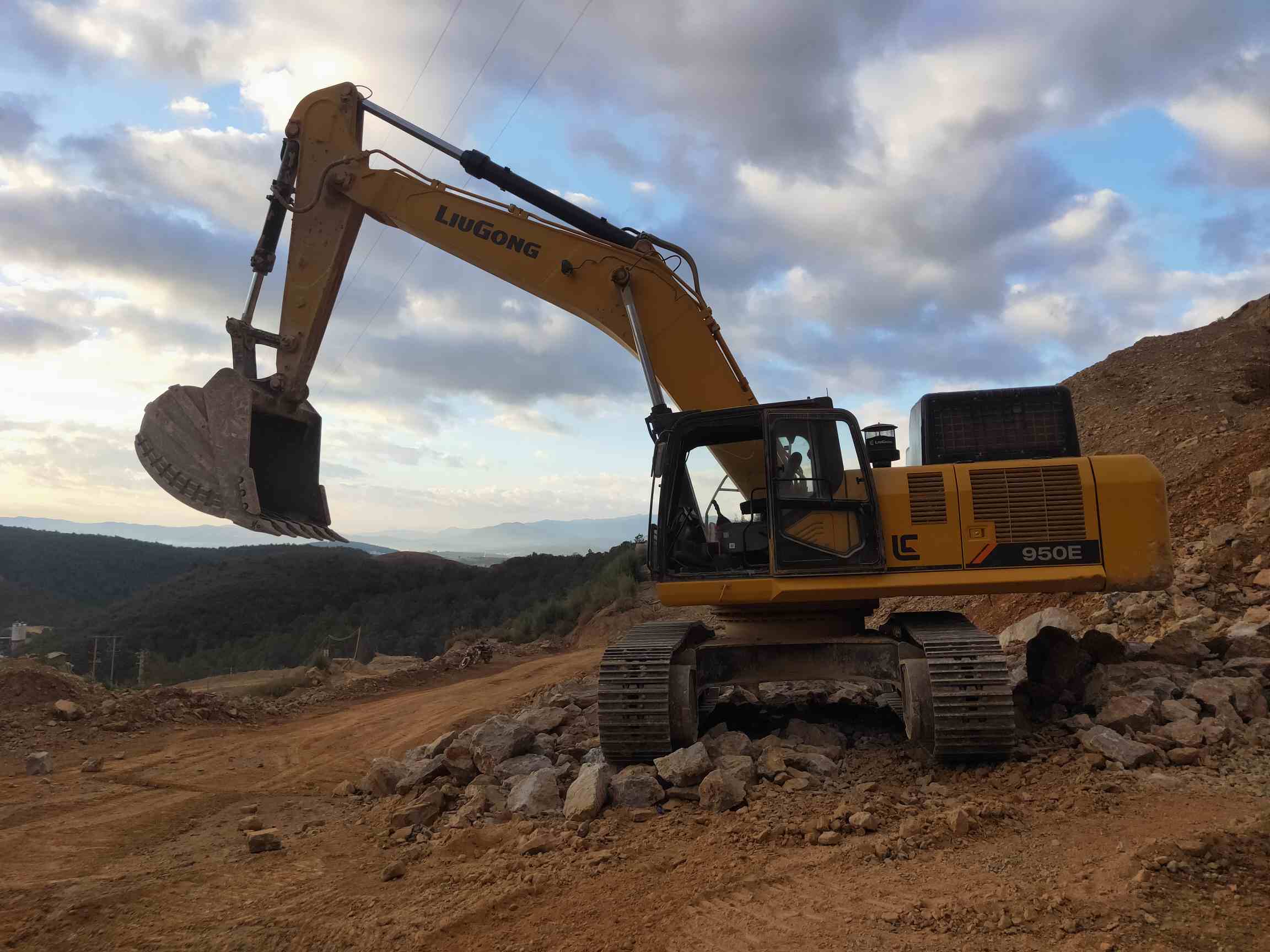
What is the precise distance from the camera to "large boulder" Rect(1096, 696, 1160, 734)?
21.6ft

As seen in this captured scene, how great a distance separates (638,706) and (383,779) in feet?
7.94

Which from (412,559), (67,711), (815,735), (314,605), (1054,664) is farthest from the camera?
(412,559)

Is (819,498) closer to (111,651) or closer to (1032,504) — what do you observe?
(1032,504)

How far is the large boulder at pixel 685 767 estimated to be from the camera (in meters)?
6.11

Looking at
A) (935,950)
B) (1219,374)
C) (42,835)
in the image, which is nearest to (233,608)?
(42,835)

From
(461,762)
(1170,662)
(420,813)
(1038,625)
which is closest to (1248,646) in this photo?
(1170,662)

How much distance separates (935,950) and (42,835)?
639 centimetres

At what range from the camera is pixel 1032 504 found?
683 centimetres

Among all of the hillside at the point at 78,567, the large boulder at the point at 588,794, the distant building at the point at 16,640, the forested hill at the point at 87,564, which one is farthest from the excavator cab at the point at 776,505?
the forested hill at the point at 87,564

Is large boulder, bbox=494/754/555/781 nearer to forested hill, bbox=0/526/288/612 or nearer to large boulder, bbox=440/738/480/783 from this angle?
large boulder, bbox=440/738/480/783

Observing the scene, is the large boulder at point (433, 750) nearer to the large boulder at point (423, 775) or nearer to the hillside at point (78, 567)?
the large boulder at point (423, 775)

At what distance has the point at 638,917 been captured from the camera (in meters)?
4.32

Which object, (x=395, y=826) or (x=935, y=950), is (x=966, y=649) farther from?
(x=395, y=826)

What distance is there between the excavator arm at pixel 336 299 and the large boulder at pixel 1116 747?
309 cm
